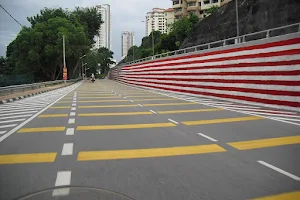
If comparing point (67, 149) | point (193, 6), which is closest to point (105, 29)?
point (193, 6)

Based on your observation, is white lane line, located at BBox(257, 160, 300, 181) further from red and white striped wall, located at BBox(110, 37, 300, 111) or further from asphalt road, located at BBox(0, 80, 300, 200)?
red and white striped wall, located at BBox(110, 37, 300, 111)

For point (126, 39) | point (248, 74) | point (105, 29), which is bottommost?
point (248, 74)

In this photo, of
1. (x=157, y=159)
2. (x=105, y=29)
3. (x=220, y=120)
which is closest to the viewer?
(x=157, y=159)

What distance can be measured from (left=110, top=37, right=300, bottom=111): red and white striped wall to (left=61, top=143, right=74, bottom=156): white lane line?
920 cm

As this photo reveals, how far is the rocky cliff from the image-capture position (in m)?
28.2

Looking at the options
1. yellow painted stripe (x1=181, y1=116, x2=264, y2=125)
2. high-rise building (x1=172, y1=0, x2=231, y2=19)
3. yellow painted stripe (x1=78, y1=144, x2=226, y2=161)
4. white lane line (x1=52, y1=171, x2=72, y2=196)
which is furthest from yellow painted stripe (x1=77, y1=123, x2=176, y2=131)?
high-rise building (x1=172, y1=0, x2=231, y2=19)

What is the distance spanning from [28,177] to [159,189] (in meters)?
1.88

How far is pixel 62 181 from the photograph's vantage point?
3746mm

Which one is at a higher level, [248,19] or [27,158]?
→ [248,19]

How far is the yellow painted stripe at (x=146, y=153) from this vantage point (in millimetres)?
4932

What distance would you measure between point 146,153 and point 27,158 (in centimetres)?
211

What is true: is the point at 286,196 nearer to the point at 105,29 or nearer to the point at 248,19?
the point at 248,19

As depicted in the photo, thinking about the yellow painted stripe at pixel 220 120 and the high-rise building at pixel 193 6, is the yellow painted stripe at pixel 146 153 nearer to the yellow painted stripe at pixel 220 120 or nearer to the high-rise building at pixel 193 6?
the yellow painted stripe at pixel 220 120

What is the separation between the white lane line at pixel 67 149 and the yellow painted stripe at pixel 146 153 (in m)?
0.23
